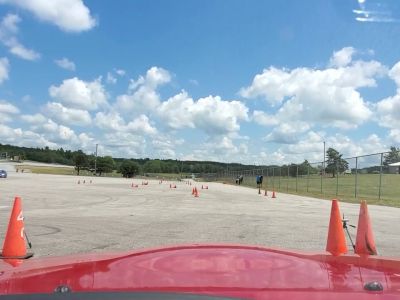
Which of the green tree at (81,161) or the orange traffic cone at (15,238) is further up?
the green tree at (81,161)

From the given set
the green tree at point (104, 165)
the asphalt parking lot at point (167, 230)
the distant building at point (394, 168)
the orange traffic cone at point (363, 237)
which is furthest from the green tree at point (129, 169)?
the orange traffic cone at point (363, 237)

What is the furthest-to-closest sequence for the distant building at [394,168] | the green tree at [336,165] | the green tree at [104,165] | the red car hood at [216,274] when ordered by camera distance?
1. the green tree at [104,165]
2. the green tree at [336,165]
3. the distant building at [394,168]
4. the red car hood at [216,274]

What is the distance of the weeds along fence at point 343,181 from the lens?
3172 centimetres

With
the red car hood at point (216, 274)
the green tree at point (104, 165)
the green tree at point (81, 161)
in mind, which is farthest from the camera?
the green tree at point (104, 165)

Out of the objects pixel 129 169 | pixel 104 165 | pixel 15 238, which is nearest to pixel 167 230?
pixel 15 238

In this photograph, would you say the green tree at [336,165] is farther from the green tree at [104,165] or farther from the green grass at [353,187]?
the green tree at [104,165]

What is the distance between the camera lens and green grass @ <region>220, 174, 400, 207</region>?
31.1 m

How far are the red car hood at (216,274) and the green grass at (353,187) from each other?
24.2m

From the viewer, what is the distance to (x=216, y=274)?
110 inches

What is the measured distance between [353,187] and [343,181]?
1.08 metres

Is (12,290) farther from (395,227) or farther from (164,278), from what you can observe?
(395,227)

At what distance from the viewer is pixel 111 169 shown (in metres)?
166

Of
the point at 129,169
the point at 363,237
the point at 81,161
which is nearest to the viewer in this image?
the point at 363,237

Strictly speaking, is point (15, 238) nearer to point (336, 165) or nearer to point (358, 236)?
point (358, 236)
